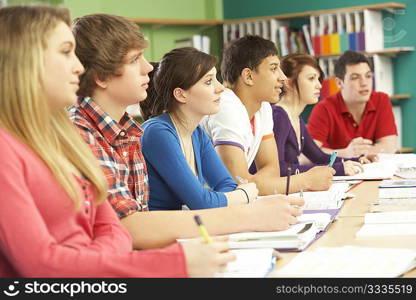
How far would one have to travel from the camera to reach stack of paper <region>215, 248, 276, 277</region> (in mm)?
1388

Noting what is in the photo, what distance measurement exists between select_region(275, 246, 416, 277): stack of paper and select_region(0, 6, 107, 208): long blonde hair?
0.48m

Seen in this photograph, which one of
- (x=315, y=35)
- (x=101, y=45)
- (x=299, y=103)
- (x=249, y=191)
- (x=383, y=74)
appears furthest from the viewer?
(x=315, y=35)

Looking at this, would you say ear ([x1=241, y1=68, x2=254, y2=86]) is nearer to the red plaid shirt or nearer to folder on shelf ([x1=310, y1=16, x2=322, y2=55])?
the red plaid shirt

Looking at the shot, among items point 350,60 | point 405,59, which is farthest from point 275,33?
point 350,60

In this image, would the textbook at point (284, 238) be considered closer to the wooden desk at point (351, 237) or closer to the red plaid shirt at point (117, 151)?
the wooden desk at point (351, 237)

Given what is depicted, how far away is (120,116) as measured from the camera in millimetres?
1952

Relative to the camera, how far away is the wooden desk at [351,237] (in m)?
1.63

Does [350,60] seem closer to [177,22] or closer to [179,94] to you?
[177,22]

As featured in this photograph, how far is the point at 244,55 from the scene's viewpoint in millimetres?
3146

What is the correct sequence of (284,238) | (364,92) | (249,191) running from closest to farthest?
(284,238)
(249,191)
(364,92)

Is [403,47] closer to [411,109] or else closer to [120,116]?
[411,109]

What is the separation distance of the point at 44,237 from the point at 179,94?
4.23ft

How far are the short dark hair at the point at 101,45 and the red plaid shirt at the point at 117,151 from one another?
9 cm

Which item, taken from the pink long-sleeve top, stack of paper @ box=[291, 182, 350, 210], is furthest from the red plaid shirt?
stack of paper @ box=[291, 182, 350, 210]
